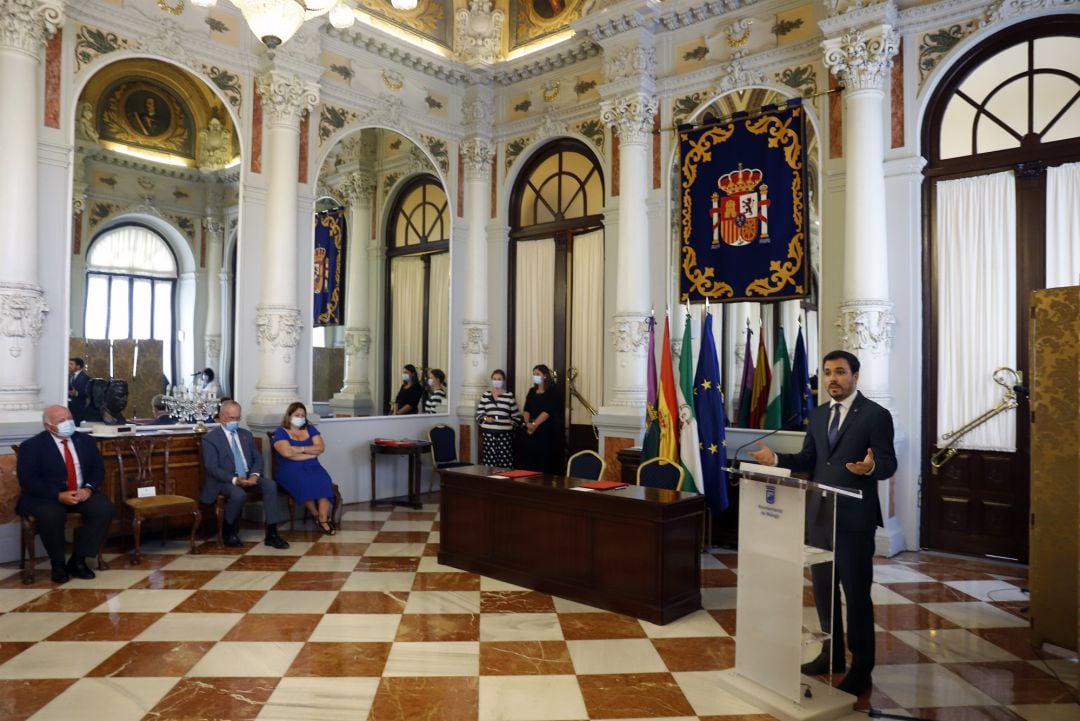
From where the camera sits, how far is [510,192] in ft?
30.8

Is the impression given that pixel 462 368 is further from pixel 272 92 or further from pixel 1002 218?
pixel 1002 218

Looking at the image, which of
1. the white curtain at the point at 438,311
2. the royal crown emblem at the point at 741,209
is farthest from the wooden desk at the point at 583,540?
the white curtain at the point at 438,311

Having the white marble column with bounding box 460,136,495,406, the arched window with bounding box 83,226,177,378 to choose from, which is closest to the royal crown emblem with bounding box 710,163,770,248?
the white marble column with bounding box 460,136,495,406

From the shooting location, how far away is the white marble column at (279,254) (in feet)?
24.4

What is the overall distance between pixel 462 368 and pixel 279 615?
508 centimetres

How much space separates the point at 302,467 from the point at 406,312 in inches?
142

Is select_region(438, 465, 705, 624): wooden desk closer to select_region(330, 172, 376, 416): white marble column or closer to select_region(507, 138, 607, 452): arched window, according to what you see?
select_region(507, 138, 607, 452): arched window

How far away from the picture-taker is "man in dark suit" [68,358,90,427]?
6.55m

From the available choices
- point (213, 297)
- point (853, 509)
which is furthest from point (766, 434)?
point (213, 297)

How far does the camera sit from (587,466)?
6102 millimetres

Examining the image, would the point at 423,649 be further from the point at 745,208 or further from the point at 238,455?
the point at 745,208

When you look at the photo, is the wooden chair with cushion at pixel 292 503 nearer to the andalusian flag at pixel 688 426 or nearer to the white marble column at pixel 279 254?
the white marble column at pixel 279 254

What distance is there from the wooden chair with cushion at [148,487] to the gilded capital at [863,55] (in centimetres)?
634

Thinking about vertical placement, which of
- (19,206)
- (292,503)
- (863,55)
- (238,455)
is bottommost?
(292,503)
